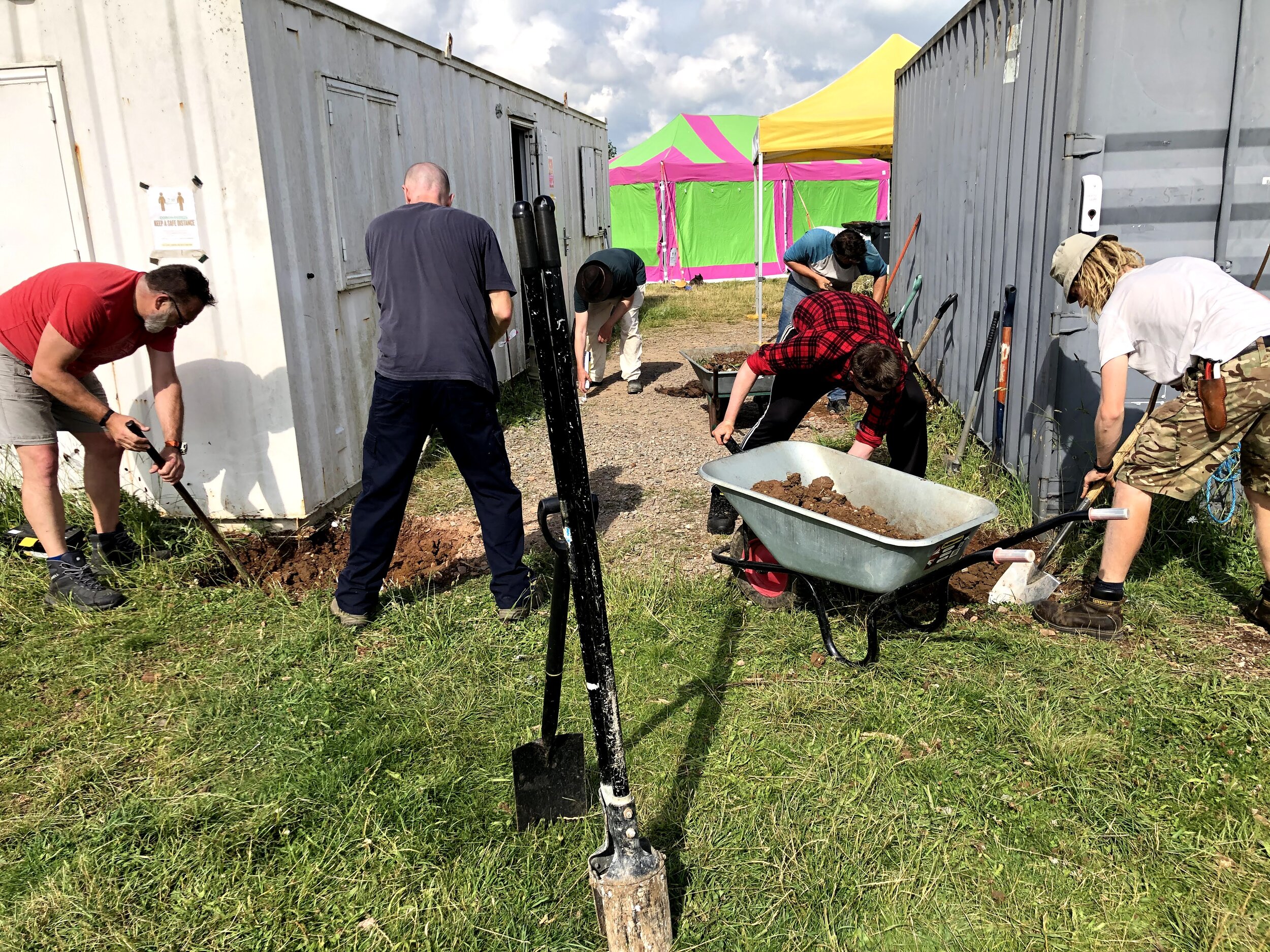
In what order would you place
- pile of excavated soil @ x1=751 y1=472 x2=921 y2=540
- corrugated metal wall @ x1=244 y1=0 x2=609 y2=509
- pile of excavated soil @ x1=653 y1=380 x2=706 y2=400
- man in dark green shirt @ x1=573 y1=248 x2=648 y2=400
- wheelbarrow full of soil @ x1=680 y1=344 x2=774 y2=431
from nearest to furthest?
1. pile of excavated soil @ x1=751 y1=472 x2=921 y2=540
2. corrugated metal wall @ x1=244 y1=0 x2=609 y2=509
3. wheelbarrow full of soil @ x1=680 y1=344 x2=774 y2=431
4. man in dark green shirt @ x1=573 y1=248 x2=648 y2=400
5. pile of excavated soil @ x1=653 y1=380 x2=706 y2=400

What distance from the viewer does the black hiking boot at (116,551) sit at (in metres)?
4.27

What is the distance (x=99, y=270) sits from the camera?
3852 millimetres

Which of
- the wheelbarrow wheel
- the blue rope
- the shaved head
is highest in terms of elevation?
the shaved head

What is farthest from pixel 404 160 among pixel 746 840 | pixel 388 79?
pixel 746 840

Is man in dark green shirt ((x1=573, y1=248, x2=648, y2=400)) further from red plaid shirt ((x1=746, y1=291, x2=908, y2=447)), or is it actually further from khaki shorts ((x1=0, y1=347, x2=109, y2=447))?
khaki shorts ((x1=0, y1=347, x2=109, y2=447))

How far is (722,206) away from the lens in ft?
64.0

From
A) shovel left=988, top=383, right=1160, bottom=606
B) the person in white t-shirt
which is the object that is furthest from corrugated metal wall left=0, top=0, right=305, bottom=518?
the person in white t-shirt

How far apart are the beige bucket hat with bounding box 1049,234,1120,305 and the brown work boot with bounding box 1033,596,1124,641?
1.28 meters

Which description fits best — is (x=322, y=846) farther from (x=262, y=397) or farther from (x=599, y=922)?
(x=262, y=397)

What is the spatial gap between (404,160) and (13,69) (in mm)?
2378

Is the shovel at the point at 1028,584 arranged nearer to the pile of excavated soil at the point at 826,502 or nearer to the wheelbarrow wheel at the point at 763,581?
the pile of excavated soil at the point at 826,502

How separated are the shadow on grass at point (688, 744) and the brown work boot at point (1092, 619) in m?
1.35

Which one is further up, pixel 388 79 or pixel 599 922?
pixel 388 79

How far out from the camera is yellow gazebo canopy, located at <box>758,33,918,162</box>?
380 inches
